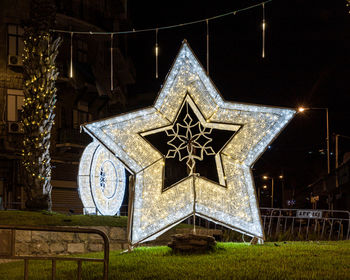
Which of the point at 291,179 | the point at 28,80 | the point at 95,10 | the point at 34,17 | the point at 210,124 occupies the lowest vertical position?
the point at 291,179

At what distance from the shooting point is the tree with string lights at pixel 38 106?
17.1 metres

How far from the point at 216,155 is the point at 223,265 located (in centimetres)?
334

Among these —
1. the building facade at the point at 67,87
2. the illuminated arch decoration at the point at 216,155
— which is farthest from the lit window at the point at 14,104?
the illuminated arch decoration at the point at 216,155

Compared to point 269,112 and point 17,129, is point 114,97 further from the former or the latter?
point 269,112

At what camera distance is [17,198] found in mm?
29359

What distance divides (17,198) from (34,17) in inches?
542

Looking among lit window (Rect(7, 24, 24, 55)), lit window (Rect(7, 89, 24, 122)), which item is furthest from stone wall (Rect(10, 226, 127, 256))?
lit window (Rect(7, 24, 24, 55))

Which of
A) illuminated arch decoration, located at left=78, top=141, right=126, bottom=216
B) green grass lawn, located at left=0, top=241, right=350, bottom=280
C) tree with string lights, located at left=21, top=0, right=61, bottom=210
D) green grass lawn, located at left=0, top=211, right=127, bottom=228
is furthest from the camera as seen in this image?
illuminated arch decoration, located at left=78, top=141, right=126, bottom=216

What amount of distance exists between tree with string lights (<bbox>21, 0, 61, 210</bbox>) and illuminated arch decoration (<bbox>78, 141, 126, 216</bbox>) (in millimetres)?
1164

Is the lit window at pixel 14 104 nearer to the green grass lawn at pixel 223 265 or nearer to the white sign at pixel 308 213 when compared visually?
the white sign at pixel 308 213

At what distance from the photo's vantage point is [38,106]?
57.2 feet

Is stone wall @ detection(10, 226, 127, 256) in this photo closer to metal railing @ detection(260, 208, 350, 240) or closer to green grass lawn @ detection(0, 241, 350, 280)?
green grass lawn @ detection(0, 241, 350, 280)

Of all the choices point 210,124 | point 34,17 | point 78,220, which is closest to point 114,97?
point 34,17

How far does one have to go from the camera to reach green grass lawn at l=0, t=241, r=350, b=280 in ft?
26.7
